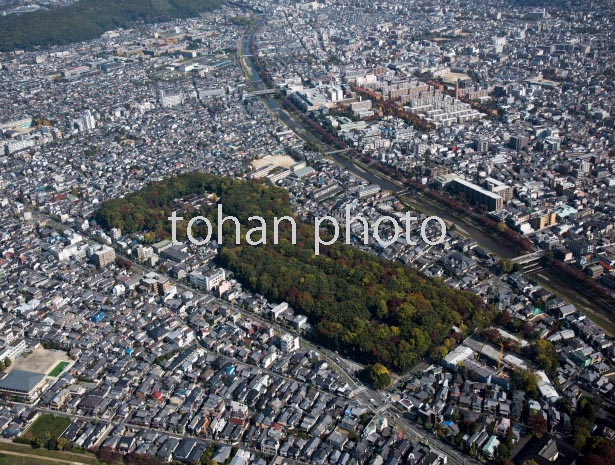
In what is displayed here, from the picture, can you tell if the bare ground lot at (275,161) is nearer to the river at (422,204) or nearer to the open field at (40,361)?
the river at (422,204)

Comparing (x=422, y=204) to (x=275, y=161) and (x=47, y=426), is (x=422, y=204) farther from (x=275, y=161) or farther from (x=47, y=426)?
(x=47, y=426)

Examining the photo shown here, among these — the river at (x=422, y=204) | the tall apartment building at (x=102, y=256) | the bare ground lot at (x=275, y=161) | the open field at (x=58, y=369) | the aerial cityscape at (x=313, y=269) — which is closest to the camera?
the aerial cityscape at (x=313, y=269)

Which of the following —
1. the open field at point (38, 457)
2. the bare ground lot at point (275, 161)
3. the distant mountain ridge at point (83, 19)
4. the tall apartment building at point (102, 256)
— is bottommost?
the distant mountain ridge at point (83, 19)

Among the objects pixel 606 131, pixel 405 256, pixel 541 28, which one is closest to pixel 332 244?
pixel 405 256

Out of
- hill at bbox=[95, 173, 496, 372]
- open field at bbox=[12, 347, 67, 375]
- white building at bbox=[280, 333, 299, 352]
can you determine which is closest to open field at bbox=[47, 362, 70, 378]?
open field at bbox=[12, 347, 67, 375]

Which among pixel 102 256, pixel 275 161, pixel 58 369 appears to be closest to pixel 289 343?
pixel 58 369

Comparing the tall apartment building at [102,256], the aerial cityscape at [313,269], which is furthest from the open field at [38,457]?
the tall apartment building at [102,256]
